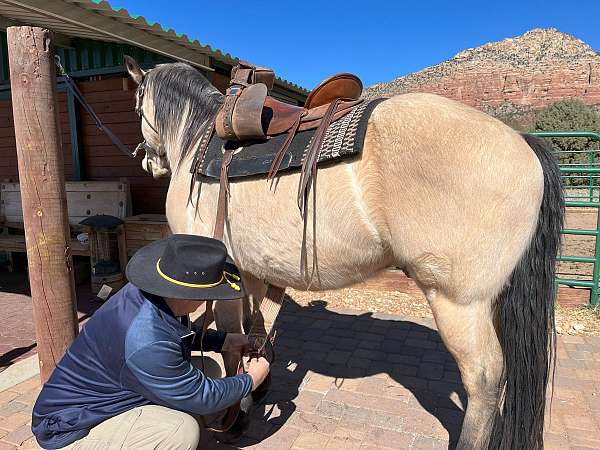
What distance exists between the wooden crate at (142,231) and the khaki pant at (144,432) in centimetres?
366

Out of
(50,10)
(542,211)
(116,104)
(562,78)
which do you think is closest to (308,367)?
(542,211)

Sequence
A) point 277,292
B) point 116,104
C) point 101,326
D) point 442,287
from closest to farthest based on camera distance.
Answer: point 101,326, point 442,287, point 277,292, point 116,104

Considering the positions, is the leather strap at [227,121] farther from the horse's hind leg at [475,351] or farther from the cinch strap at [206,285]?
the horse's hind leg at [475,351]

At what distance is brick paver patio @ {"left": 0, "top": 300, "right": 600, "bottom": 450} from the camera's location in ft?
7.86

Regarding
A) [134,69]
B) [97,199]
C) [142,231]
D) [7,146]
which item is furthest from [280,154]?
[7,146]

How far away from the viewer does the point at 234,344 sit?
2146 millimetres

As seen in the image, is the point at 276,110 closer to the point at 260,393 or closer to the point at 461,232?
the point at 461,232

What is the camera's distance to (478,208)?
166cm

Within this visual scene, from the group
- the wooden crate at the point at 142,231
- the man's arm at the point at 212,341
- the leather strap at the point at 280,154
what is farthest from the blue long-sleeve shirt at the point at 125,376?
the wooden crate at the point at 142,231

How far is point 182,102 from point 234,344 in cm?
160

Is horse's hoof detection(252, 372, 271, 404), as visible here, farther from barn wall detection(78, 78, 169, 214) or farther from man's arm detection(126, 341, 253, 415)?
barn wall detection(78, 78, 169, 214)

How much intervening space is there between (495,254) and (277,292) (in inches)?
58.0

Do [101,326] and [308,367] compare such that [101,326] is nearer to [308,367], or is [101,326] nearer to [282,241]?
[282,241]

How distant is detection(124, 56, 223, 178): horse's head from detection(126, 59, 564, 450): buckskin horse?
2.76ft
